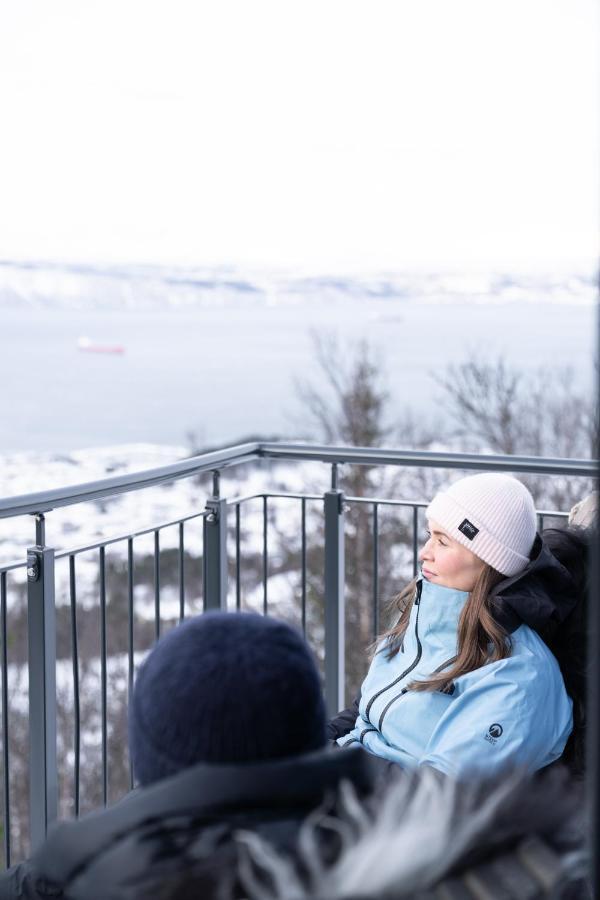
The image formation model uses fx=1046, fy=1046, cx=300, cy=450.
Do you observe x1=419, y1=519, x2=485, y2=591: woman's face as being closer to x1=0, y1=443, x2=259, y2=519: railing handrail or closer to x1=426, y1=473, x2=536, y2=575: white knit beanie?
x1=426, y1=473, x2=536, y2=575: white knit beanie

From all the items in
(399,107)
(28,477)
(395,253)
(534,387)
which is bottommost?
(28,477)

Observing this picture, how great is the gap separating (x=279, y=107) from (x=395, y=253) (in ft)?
13.7

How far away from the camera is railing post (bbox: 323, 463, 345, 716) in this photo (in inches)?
128

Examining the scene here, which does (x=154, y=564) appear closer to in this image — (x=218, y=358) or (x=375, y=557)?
(x=375, y=557)

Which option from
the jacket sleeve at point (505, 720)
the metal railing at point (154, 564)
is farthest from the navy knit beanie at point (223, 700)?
the jacket sleeve at point (505, 720)

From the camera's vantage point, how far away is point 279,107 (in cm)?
2092

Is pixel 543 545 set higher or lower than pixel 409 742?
higher

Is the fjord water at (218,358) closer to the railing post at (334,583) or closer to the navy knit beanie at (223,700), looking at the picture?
the railing post at (334,583)

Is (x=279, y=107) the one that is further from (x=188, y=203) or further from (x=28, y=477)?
(x=28, y=477)

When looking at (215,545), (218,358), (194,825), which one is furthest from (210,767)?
(218,358)

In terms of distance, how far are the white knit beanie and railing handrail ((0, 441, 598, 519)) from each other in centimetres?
20

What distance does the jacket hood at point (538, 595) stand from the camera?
82.0 inches

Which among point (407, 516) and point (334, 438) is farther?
point (334, 438)

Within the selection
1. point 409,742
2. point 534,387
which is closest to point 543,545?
point 409,742
